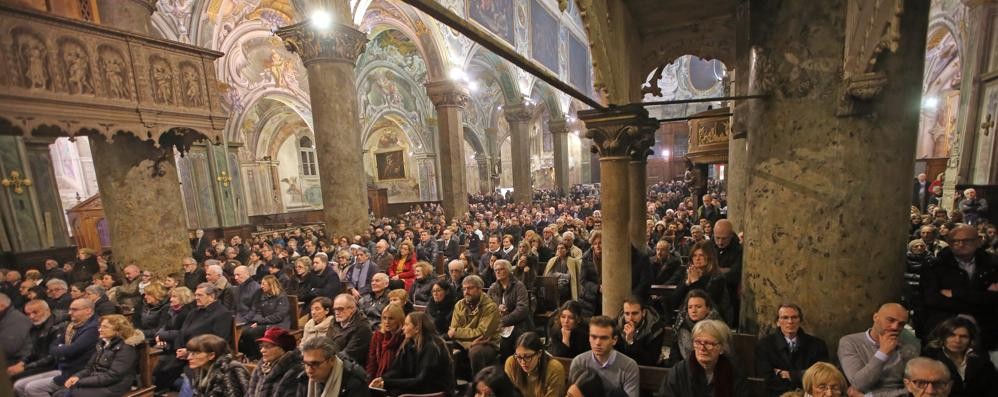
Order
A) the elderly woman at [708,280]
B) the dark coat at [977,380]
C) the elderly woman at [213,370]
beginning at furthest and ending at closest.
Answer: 1. the elderly woman at [708,280]
2. the elderly woman at [213,370]
3. the dark coat at [977,380]

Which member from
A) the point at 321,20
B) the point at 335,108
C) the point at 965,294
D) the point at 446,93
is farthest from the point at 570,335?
the point at 446,93

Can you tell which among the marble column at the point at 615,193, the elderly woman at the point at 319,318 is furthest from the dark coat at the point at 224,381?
the marble column at the point at 615,193

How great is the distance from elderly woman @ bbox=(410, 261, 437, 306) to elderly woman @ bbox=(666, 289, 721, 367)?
2.85m

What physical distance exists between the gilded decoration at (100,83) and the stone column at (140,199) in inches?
14.7

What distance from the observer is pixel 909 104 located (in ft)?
8.24

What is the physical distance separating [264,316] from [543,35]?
52.0ft

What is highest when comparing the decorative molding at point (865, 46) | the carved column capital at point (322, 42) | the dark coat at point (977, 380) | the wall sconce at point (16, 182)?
the carved column capital at point (322, 42)

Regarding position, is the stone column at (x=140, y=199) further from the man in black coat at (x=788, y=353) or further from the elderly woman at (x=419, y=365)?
the man in black coat at (x=788, y=353)

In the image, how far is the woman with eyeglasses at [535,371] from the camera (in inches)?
104

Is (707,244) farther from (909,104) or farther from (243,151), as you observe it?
(243,151)

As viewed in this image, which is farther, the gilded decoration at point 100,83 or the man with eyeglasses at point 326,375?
the gilded decoration at point 100,83

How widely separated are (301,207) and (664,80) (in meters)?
25.0

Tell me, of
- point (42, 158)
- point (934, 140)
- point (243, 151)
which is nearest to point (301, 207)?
point (243, 151)

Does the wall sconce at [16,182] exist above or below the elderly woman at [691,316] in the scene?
above
